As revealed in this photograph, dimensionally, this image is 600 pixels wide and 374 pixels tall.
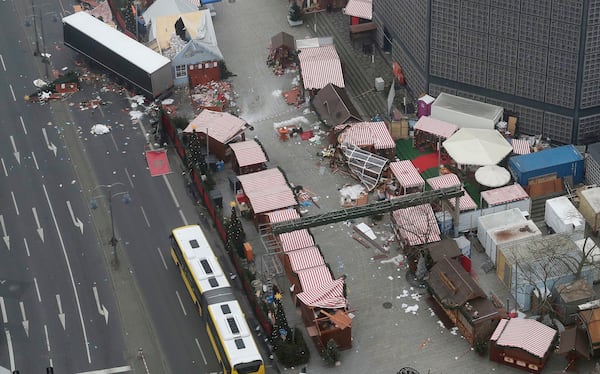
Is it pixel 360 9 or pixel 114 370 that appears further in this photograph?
pixel 360 9

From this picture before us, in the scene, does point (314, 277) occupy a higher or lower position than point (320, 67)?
lower

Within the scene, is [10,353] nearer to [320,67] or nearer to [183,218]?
[183,218]

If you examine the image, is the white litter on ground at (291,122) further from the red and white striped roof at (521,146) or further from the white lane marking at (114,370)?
the white lane marking at (114,370)

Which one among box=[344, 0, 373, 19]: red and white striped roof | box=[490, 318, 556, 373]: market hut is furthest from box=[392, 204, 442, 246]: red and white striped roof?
box=[344, 0, 373, 19]: red and white striped roof

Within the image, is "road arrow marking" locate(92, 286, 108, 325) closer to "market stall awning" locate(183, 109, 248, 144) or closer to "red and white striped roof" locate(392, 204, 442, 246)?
"market stall awning" locate(183, 109, 248, 144)

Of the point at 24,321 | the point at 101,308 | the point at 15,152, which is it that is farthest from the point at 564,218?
the point at 15,152

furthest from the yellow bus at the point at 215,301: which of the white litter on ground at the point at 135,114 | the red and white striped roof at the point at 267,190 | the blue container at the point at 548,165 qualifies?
the blue container at the point at 548,165
